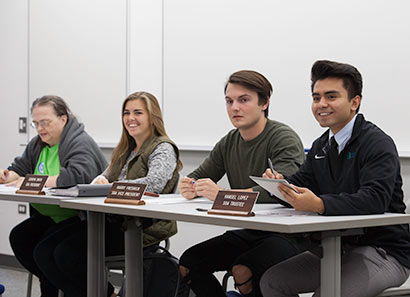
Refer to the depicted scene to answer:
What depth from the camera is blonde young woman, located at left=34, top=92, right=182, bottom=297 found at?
3139 millimetres

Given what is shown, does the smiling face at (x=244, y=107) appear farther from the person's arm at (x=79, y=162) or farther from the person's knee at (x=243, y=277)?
the person's arm at (x=79, y=162)

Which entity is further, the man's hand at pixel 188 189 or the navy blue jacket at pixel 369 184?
the man's hand at pixel 188 189

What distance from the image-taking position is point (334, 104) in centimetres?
235

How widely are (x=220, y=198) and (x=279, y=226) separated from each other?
41cm

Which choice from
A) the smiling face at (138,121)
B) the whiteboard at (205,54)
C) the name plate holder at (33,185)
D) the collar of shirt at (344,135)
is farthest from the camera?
the whiteboard at (205,54)

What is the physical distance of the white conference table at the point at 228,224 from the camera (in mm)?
1896

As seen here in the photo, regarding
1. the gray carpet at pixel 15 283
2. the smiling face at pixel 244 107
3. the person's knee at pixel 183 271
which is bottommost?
the gray carpet at pixel 15 283

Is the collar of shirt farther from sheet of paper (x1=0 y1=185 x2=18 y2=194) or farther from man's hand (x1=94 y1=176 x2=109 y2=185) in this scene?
sheet of paper (x1=0 y1=185 x2=18 y2=194)

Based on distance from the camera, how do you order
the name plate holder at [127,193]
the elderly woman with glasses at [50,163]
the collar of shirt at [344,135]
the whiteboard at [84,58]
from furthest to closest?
the whiteboard at [84,58] → the elderly woman with glasses at [50,163] → the name plate holder at [127,193] → the collar of shirt at [344,135]

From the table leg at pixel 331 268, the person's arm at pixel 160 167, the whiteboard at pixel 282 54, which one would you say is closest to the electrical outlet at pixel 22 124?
the whiteboard at pixel 282 54

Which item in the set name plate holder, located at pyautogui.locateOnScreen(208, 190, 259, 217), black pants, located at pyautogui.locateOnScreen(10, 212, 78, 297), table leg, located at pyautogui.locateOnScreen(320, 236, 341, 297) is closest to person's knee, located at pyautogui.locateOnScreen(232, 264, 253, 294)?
name plate holder, located at pyautogui.locateOnScreen(208, 190, 259, 217)

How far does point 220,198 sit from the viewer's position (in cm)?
219

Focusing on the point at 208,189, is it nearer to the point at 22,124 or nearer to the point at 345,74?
the point at 345,74

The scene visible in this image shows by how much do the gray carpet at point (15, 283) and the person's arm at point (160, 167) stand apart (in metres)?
1.85
